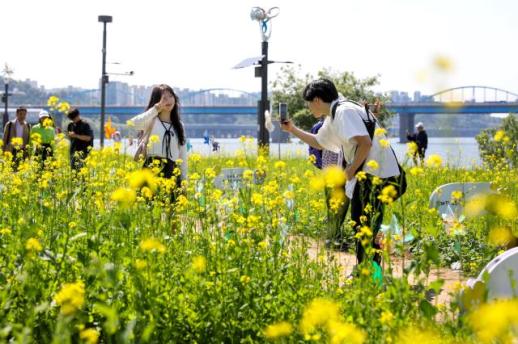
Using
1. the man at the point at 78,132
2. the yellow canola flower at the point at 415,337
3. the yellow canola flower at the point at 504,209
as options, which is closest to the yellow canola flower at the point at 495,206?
the yellow canola flower at the point at 504,209

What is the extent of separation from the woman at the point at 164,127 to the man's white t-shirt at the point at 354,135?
1.85 metres

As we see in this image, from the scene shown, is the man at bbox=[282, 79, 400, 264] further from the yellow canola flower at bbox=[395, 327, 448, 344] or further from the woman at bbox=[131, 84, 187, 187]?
the yellow canola flower at bbox=[395, 327, 448, 344]

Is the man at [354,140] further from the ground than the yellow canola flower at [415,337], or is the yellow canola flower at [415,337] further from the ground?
the man at [354,140]

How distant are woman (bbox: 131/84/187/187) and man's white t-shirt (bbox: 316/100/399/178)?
1848mm

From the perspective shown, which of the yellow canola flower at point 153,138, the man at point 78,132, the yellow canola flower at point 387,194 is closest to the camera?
the yellow canola flower at point 387,194

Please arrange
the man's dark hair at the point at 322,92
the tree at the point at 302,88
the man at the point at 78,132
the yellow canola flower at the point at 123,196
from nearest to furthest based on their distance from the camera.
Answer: the yellow canola flower at the point at 123,196
the man's dark hair at the point at 322,92
the man at the point at 78,132
the tree at the point at 302,88

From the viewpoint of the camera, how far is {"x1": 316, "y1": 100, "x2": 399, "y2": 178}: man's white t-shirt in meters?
5.06

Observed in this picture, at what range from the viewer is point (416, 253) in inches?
267

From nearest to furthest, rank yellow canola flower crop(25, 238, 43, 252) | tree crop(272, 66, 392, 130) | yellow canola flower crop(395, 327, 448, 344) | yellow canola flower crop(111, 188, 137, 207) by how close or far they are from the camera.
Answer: yellow canola flower crop(395, 327, 448, 344)
yellow canola flower crop(25, 238, 43, 252)
yellow canola flower crop(111, 188, 137, 207)
tree crop(272, 66, 392, 130)

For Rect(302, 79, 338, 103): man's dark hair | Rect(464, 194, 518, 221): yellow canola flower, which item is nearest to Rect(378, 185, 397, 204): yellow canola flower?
Rect(464, 194, 518, 221): yellow canola flower

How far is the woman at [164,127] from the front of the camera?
675cm

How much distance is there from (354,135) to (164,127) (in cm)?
224

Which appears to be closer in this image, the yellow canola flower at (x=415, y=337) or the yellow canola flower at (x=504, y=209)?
the yellow canola flower at (x=415, y=337)

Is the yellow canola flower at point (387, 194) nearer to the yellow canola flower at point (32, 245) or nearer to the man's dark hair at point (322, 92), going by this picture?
the yellow canola flower at point (32, 245)
